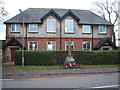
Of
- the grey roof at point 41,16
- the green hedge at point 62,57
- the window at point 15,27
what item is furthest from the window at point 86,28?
the window at point 15,27

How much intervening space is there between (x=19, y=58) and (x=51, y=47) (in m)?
7.34

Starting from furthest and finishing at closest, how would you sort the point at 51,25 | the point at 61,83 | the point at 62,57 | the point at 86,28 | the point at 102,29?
the point at 102,29 < the point at 86,28 < the point at 51,25 < the point at 62,57 < the point at 61,83

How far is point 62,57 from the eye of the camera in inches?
994

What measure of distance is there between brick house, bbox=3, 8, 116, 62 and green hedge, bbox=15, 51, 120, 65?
4.06m

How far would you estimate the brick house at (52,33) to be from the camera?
29.6m

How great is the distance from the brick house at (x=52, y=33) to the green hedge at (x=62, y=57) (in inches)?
160

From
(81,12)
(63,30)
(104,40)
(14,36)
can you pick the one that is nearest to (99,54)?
(104,40)

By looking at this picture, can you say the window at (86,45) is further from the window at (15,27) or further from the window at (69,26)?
the window at (15,27)

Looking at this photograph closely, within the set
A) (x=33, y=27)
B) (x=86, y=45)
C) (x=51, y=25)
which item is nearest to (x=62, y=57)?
(x=51, y=25)

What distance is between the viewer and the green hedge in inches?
958

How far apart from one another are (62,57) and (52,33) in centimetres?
610

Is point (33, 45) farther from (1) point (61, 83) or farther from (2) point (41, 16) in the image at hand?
(1) point (61, 83)

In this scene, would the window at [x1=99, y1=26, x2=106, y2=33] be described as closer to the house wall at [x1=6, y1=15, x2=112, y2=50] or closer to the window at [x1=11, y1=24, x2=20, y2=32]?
the house wall at [x1=6, y1=15, x2=112, y2=50]

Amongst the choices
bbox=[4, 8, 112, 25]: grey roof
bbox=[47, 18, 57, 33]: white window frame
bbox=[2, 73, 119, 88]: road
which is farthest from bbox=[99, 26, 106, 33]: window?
bbox=[2, 73, 119, 88]: road
